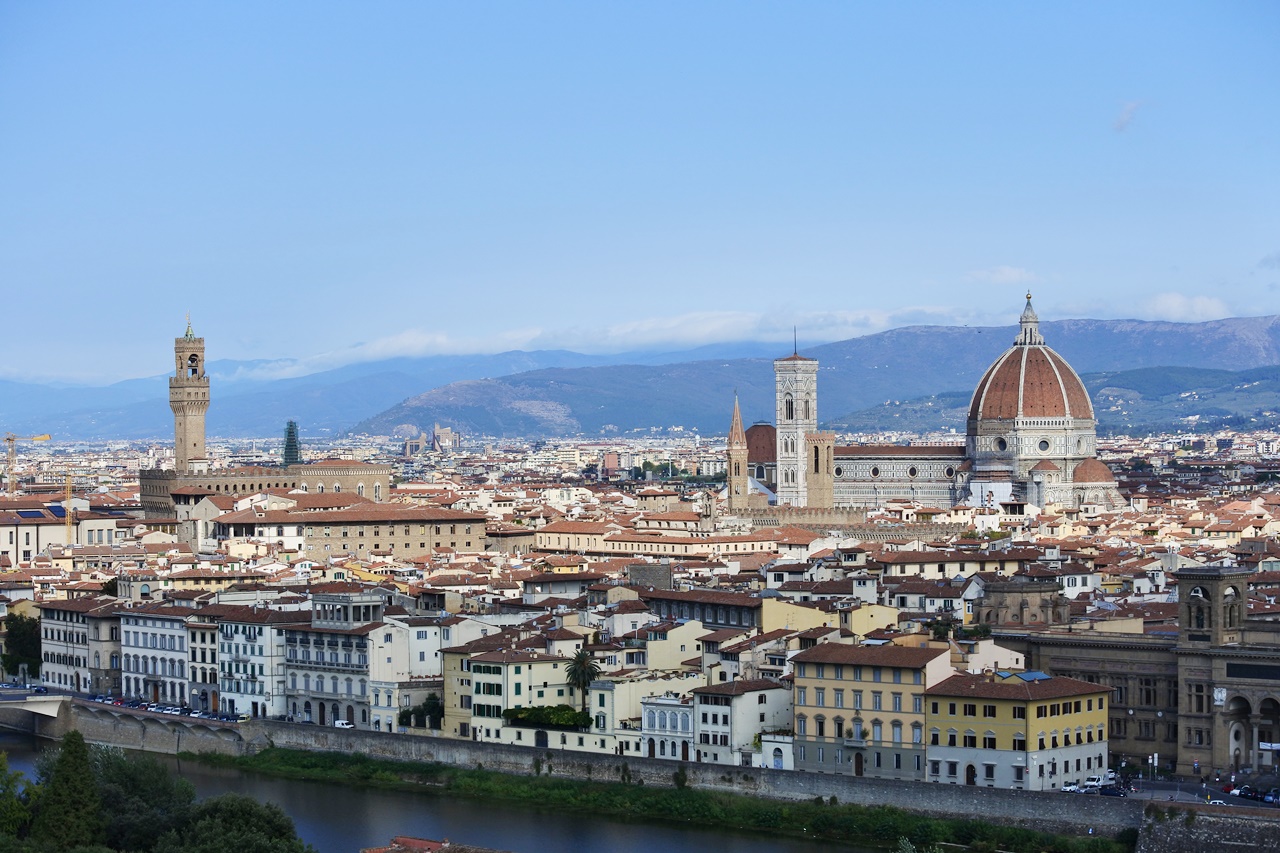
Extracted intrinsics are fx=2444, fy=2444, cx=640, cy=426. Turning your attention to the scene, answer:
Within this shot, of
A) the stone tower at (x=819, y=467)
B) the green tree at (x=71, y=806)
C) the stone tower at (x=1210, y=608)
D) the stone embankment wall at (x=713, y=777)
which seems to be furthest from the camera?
the stone tower at (x=819, y=467)

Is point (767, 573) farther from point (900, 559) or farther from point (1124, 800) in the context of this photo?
point (1124, 800)

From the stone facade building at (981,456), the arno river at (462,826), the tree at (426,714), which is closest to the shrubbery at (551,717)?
the arno river at (462,826)

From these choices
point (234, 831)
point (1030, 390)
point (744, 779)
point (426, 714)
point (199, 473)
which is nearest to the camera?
point (234, 831)

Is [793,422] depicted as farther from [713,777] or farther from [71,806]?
[71,806]

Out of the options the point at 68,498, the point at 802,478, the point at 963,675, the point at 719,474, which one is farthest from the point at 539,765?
the point at 719,474

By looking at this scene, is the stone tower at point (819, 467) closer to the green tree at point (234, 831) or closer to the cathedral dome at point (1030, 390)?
the cathedral dome at point (1030, 390)

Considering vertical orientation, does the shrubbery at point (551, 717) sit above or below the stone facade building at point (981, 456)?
below

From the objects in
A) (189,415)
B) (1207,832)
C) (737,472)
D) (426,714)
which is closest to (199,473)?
(189,415)

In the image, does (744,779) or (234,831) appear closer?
(234,831)
